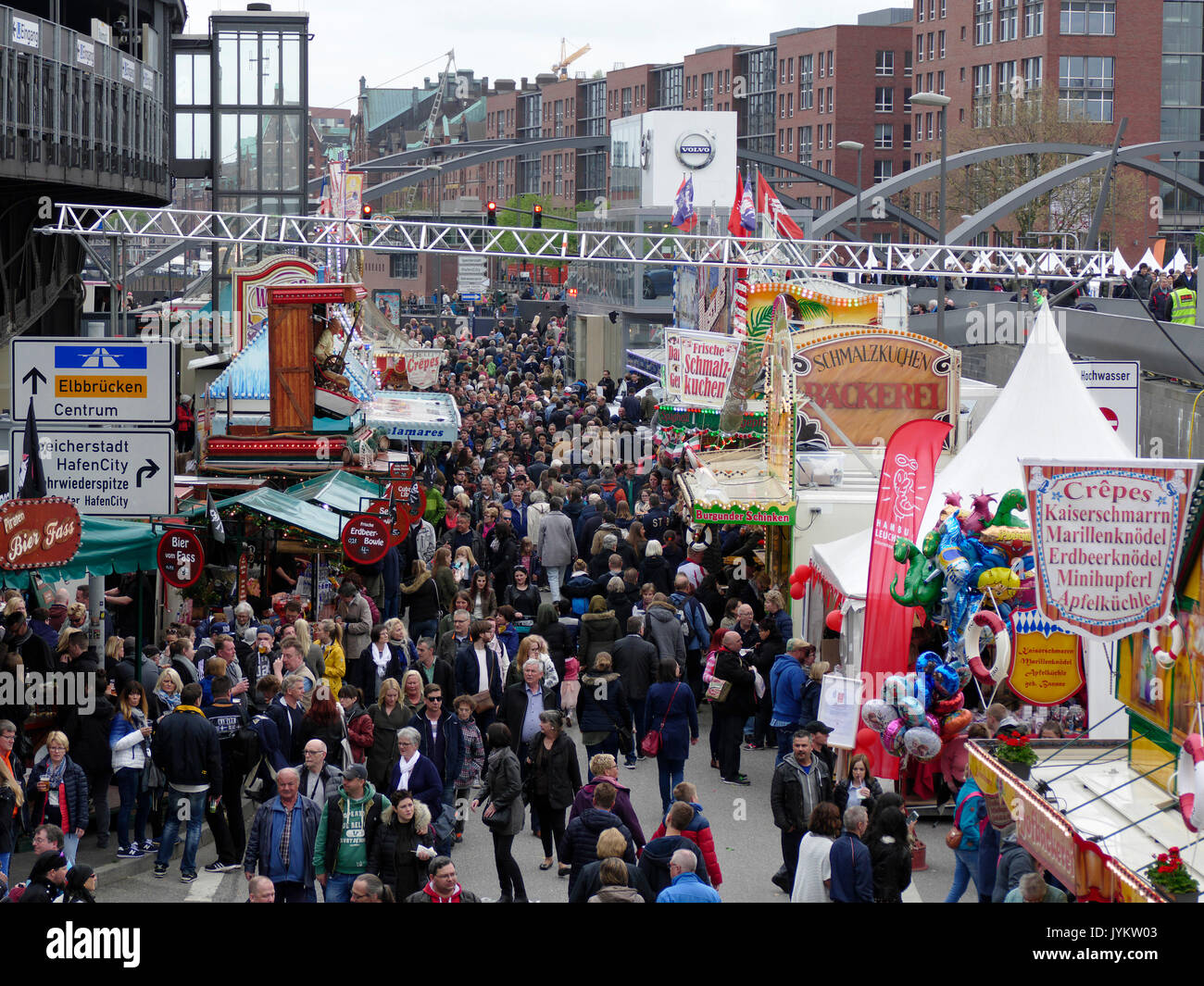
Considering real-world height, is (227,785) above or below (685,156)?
below

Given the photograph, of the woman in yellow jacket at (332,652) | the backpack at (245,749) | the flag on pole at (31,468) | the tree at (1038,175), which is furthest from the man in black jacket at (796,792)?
the tree at (1038,175)

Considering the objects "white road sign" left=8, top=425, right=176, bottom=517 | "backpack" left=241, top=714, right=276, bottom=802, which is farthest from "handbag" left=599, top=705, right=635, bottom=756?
"white road sign" left=8, top=425, right=176, bottom=517

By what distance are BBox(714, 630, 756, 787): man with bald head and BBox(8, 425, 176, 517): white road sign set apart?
4.93 m

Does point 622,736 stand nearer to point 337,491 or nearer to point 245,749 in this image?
point 245,749

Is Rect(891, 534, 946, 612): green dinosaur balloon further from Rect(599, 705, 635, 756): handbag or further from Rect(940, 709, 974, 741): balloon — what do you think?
Rect(599, 705, 635, 756): handbag

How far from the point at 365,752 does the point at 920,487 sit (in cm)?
487

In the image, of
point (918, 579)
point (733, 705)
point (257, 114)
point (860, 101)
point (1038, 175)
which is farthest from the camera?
point (860, 101)

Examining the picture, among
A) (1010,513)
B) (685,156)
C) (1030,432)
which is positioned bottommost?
(1010,513)

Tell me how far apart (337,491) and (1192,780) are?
518 inches

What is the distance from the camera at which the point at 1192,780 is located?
347 inches

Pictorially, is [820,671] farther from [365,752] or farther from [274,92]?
[274,92]

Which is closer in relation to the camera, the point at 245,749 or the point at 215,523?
the point at 245,749

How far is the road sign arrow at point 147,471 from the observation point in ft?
46.7

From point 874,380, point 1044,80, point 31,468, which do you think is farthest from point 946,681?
point 1044,80
